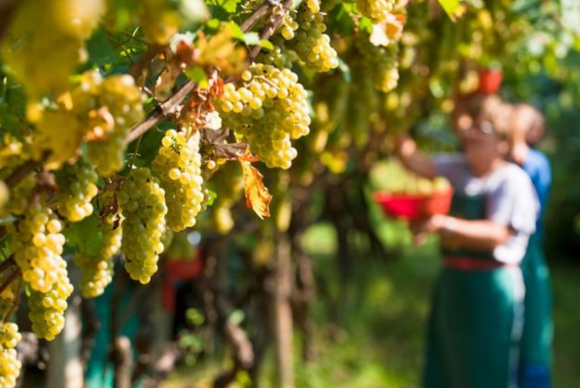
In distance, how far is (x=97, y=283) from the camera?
123 cm

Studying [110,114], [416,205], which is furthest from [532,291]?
[110,114]

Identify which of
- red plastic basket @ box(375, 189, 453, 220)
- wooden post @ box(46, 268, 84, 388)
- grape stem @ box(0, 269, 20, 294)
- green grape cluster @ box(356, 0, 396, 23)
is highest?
green grape cluster @ box(356, 0, 396, 23)

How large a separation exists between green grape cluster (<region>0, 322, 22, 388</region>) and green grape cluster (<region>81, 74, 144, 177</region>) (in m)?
0.34

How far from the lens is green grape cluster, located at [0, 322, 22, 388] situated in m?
0.97

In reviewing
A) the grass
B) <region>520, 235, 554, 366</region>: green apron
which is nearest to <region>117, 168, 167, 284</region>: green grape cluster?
<region>520, 235, 554, 366</region>: green apron

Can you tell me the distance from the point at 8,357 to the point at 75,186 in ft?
0.98

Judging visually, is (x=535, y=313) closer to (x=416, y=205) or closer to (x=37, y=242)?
(x=416, y=205)

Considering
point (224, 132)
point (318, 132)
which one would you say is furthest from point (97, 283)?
point (318, 132)

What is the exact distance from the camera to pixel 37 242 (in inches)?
31.0

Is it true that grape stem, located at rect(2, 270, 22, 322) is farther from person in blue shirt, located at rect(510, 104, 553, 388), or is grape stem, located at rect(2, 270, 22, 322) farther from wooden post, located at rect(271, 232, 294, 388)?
person in blue shirt, located at rect(510, 104, 553, 388)

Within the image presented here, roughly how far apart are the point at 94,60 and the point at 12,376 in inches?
16.1

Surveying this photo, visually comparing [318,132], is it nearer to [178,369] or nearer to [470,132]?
[470,132]

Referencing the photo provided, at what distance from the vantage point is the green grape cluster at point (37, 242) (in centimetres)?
79

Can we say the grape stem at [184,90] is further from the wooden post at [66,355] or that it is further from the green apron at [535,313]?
the green apron at [535,313]
